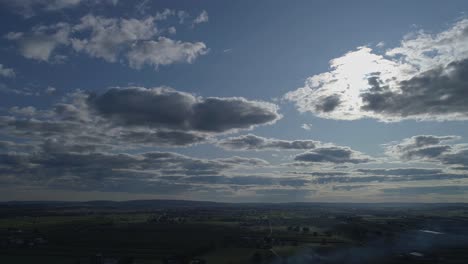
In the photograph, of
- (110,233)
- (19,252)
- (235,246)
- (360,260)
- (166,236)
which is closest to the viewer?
(360,260)

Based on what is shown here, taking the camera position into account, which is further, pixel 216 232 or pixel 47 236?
pixel 216 232

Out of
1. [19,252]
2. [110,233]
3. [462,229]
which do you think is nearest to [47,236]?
[110,233]

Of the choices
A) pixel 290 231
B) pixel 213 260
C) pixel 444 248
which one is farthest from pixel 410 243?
pixel 213 260

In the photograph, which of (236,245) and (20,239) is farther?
(20,239)

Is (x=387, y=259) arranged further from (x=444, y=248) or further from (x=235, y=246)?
(x=235, y=246)

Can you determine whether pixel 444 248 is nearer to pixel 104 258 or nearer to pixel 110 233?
pixel 104 258

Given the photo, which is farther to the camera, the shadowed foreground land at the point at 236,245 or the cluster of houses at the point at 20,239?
the cluster of houses at the point at 20,239

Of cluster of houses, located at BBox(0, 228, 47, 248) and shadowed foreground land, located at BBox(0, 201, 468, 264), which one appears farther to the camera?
cluster of houses, located at BBox(0, 228, 47, 248)

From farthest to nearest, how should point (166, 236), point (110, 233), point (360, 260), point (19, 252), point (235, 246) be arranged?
point (110, 233), point (166, 236), point (235, 246), point (19, 252), point (360, 260)

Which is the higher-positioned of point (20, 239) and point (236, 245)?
point (236, 245)
